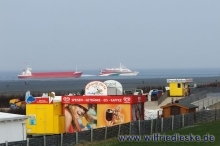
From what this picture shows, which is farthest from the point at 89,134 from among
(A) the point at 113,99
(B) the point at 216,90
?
(B) the point at 216,90

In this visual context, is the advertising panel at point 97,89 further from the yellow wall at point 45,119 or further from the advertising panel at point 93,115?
the yellow wall at point 45,119

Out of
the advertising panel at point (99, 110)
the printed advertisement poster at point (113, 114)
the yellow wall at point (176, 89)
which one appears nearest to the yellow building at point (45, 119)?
the advertising panel at point (99, 110)

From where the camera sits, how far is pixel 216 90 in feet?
209

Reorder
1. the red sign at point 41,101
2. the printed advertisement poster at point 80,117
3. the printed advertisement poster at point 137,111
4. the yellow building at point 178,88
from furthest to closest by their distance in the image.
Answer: the yellow building at point 178,88 < the red sign at point 41,101 < the printed advertisement poster at point 80,117 < the printed advertisement poster at point 137,111

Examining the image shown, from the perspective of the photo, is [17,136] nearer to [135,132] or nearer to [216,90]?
[135,132]

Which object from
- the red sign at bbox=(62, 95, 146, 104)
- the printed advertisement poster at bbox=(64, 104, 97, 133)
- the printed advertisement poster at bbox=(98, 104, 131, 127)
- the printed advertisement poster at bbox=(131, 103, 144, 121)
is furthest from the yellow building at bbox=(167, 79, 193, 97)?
the printed advertisement poster at bbox=(98, 104, 131, 127)

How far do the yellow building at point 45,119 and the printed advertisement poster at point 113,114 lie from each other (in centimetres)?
263

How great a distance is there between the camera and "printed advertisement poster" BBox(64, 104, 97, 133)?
33531 millimetres

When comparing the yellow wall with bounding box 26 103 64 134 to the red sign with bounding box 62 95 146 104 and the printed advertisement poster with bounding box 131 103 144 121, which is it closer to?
the red sign with bounding box 62 95 146 104

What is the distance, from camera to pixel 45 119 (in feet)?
112

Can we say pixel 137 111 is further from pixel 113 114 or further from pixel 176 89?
pixel 176 89

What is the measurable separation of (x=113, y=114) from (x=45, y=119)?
432 centimetres

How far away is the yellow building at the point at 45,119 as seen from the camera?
34094 mm

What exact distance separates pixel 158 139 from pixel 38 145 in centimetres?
544
